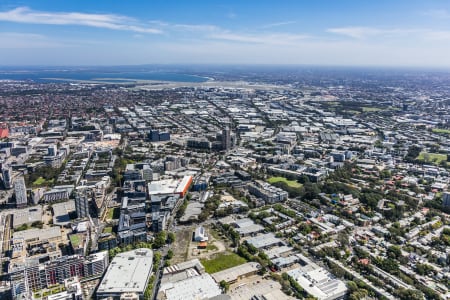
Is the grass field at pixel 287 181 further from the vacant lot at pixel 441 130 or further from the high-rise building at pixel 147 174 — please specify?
the vacant lot at pixel 441 130

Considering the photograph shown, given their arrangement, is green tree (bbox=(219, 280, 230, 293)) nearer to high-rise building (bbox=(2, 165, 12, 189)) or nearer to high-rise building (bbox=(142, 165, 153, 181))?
high-rise building (bbox=(142, 165, 153, 181))

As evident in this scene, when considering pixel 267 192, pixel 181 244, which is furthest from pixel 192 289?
pixel 267 192

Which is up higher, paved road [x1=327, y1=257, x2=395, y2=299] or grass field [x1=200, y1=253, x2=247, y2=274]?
paved road [x1=327, y1=257, x2=395, y2=299]

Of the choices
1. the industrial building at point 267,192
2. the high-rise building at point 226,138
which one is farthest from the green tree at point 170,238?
the high-rise building at point 226,138

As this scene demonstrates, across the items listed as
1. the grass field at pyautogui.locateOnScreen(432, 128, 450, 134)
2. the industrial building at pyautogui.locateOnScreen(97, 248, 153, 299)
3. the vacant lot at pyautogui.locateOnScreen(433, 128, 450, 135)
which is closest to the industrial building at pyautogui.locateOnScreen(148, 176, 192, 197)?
the industrial building at pyautogui.locateOnScreen(97, 248, 153, 299)

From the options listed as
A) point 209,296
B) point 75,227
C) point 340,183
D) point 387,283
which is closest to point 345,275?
point 387,283
